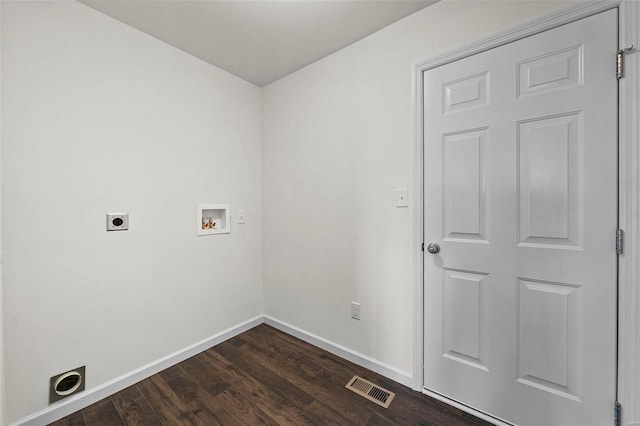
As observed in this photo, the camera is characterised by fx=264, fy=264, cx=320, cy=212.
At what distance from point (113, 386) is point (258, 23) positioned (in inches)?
101

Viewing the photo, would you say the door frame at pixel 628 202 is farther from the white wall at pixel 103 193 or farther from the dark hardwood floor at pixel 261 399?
the white wall at pixel 103 193

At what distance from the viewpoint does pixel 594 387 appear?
120cm

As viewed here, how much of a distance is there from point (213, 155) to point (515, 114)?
7.02 ft

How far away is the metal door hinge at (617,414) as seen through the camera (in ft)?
3.77

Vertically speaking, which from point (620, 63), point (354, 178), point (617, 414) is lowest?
point (617, 414)

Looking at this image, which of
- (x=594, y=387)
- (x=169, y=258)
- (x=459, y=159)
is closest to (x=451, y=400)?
(x=594, y=387)

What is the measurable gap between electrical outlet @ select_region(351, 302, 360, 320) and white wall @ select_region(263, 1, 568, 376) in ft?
0.15

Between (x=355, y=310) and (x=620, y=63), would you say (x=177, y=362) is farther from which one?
(x=620, y=63)

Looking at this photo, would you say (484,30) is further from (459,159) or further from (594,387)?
(594,387)

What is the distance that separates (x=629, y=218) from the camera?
3.67 feet

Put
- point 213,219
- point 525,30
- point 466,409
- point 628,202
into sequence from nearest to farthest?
point 628,202 < point 525,30 < point 466,409 < point 213,219

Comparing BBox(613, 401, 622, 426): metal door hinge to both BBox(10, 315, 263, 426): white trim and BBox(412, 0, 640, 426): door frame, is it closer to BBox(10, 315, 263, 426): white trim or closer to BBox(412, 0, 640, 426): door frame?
BBox(412, 0, 640, 426): door frame

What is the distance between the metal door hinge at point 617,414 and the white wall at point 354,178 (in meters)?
0.89

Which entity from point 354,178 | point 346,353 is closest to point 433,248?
point 354,178
